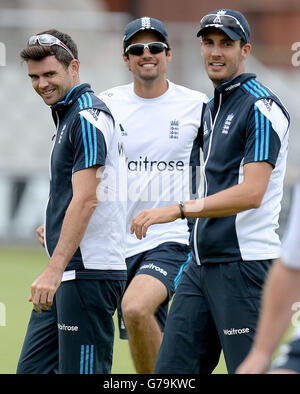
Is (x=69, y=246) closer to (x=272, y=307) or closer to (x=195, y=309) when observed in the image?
(x=195, y=309)

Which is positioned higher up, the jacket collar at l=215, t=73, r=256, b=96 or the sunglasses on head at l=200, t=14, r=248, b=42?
the sunglasses on head at l=200, t=14, r=248, b=42

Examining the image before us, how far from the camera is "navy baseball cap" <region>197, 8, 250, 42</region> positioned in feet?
17.8

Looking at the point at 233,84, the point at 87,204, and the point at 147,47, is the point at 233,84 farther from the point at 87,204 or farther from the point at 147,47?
the point at 147,47

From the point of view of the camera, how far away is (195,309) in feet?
17.6

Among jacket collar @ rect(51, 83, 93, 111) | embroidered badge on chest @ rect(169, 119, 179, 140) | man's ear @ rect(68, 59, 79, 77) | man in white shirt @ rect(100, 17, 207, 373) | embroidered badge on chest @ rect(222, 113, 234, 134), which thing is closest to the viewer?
embroidered badge on chest @ rect(222, 113, 234, 134)

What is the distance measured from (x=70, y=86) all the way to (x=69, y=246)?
1.04 metres

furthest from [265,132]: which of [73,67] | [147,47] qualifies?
[147,47]

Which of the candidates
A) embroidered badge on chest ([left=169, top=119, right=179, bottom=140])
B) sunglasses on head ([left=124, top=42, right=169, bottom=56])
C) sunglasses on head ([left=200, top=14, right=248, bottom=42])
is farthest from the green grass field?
sunglasses on head ([left=200, top=14, right=248, bottom=42])

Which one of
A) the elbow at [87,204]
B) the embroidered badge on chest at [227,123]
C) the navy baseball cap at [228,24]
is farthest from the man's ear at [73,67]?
the embroidered badge on chest at [227,123]

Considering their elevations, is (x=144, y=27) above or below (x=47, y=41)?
above

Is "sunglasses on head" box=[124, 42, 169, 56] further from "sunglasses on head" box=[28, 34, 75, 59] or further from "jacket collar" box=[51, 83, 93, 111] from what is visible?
"jacket collar" box=[51, 83, 93, 111]

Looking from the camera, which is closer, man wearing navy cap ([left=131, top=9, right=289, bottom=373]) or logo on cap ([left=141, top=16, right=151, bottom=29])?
man wearing navy cap ([left=131, top=9, right=289, bottom=373])

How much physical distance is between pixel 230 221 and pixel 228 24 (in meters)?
1.11

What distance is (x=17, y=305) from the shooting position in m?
10.9
